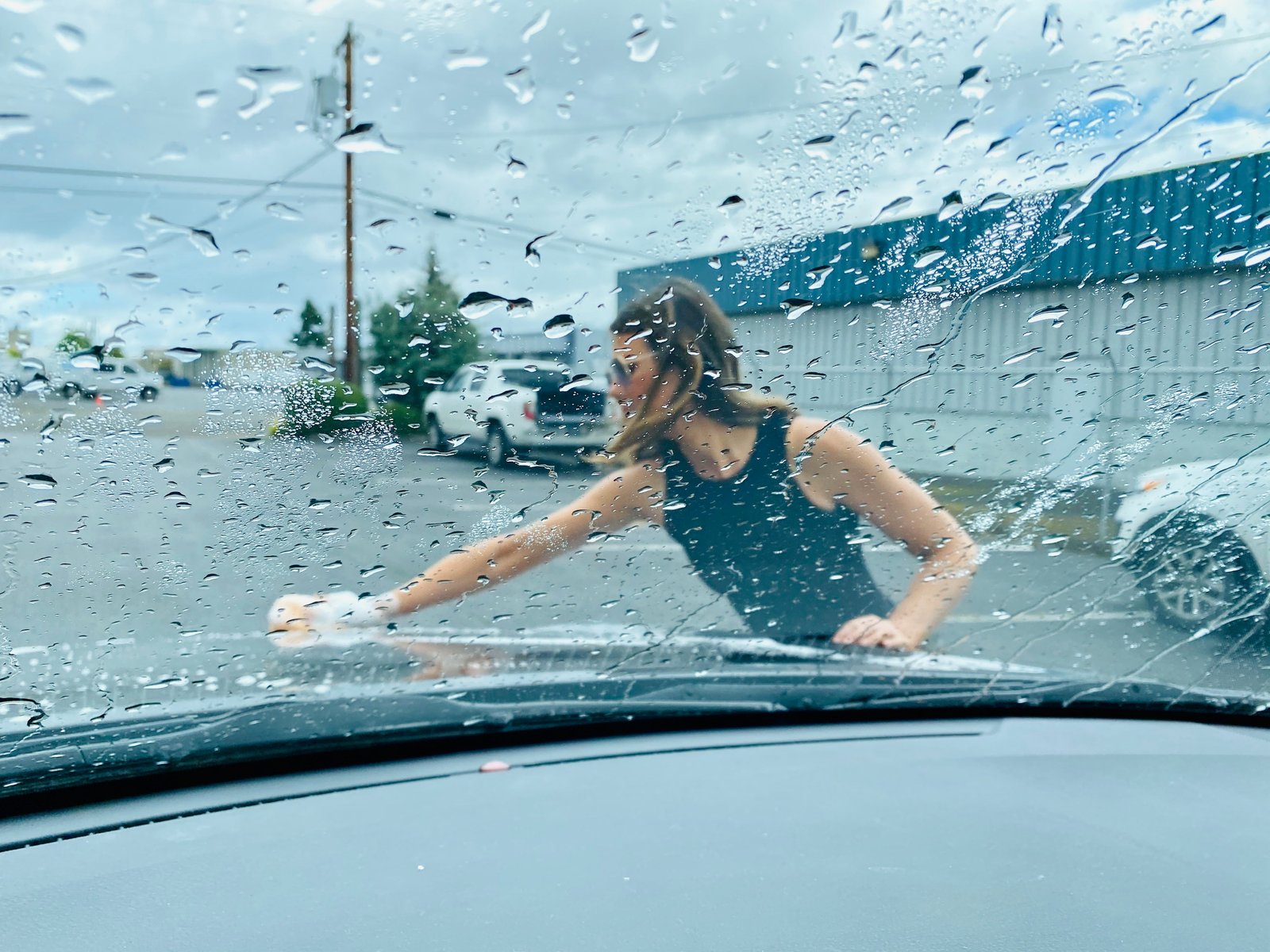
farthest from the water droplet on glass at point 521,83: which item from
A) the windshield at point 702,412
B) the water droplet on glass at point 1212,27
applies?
the water droplet on glass at point 1212,27

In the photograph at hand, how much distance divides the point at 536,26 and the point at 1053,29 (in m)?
1.33

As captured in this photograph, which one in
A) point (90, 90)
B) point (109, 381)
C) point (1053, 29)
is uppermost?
point (1053, 29)

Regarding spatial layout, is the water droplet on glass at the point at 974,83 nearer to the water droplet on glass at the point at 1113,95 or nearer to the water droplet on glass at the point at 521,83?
the water droplet on glass at the point at 1113,95

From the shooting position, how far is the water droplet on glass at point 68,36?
208 centimetres

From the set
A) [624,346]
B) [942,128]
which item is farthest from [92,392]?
[942,128]

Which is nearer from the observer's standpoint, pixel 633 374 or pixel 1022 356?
pixel 633 374

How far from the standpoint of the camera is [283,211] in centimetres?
246

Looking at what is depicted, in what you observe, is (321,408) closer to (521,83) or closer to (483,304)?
(483,304)

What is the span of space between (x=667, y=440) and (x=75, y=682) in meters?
1.61

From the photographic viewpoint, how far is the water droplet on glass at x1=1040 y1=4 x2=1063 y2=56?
2.74m

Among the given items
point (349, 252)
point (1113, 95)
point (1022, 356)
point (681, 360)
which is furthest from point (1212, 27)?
point (349, 252)

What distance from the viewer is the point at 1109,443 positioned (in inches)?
132

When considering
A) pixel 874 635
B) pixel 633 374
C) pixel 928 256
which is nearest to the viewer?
pixel 633 374

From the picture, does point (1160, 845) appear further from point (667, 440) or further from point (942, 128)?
point (942, 128)
